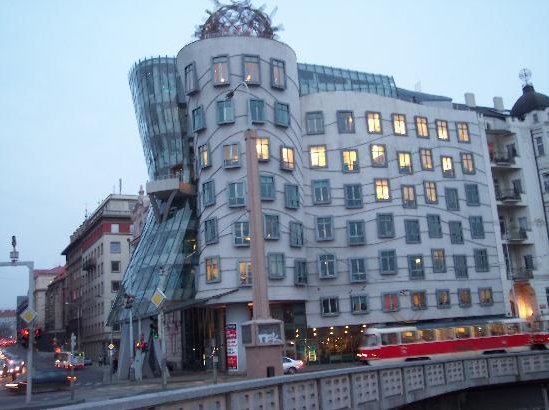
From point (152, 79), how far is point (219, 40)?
11.6 metres

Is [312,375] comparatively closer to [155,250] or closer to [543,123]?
[155,250]

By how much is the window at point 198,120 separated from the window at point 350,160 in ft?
43.0

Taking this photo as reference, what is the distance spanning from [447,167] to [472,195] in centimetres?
375

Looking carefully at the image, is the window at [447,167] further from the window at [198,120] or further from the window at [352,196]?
the window at [198,120]

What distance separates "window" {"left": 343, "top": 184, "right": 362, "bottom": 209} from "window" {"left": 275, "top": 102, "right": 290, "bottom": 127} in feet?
26.9

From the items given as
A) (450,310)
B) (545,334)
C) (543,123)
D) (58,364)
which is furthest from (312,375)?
(58,364)

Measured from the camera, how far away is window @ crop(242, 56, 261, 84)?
52.7 metres

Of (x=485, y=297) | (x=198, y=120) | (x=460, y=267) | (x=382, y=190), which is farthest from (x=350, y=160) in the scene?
(x=485, y=297)

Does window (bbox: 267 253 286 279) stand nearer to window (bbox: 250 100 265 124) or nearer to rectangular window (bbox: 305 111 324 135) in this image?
window (bbox: 250 100 265 124)

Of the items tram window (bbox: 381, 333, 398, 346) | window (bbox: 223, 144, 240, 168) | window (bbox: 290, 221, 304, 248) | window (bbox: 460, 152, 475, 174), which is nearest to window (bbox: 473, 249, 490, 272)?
window (bbox: 460, 152, 475, 174)

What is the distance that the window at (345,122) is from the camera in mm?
57969

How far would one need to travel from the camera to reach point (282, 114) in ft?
177

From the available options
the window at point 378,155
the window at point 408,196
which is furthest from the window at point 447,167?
the window at point 378,155

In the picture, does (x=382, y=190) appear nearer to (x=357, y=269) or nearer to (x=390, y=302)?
(x=357, y=269)
